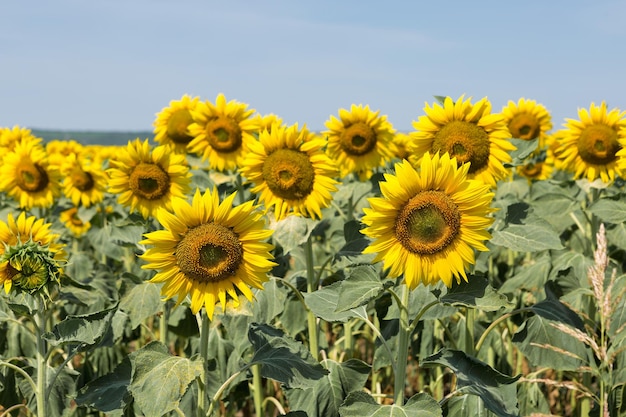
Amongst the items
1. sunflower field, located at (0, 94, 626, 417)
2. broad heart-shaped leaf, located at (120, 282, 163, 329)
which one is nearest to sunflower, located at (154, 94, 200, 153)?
sunflower field, located at (0, 94, 626, 417)

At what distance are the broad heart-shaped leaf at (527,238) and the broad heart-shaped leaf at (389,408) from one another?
858 mm

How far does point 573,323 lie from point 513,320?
1878 mm

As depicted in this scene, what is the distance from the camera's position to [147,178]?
187 inches

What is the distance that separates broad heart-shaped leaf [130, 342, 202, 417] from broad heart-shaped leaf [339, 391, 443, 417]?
0.62 m

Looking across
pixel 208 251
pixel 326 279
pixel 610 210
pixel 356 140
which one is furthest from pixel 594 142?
pixel 208 251

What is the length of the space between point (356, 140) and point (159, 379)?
10.2 feet

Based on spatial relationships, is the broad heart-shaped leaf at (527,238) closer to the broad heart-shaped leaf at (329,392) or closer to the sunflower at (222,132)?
the broad heart-shaped leaf at (329,392)

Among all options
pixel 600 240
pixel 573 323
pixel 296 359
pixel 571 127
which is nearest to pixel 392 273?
pixel 296 359

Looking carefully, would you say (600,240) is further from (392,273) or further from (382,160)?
(382,160)

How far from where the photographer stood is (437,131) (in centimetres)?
368

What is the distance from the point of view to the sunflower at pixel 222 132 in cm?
529

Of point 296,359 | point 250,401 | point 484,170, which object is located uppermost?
point 484,170

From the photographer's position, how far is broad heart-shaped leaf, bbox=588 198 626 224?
13.6 ft

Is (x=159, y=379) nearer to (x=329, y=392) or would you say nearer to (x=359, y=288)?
(x=359, y=288)
